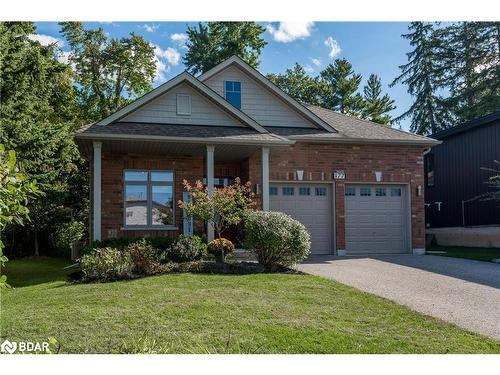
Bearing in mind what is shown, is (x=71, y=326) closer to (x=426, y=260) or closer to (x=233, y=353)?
(x=233, y=353)

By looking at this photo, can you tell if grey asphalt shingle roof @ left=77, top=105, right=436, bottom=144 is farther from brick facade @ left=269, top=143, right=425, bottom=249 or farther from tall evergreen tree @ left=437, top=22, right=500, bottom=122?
tall evergreen tree @ left=437, top=22, right=500, bottom=122

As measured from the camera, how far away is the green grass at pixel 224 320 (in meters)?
5.45

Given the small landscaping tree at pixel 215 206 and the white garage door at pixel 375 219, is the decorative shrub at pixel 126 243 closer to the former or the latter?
the small landscaping tree at pixel 215 206

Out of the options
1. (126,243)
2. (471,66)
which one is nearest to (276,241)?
(126,243)

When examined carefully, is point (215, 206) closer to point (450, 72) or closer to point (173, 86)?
point (173, 86)

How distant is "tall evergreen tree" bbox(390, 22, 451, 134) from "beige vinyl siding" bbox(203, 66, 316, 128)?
19.7m

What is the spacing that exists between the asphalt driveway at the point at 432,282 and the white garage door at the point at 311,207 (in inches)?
36.0

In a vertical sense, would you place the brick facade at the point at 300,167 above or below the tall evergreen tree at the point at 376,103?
below

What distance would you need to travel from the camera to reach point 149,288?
811cm

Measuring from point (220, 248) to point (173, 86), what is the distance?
4.68 metres

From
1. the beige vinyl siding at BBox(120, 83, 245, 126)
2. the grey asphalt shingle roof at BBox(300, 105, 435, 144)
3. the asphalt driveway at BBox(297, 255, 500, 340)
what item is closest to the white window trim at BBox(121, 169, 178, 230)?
the beige vinyl siding at BBox(120, 83, 245, 126)

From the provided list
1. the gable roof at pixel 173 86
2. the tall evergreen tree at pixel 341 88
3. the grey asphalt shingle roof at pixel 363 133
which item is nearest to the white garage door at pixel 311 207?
the grey asphalt shingle roof at pixel 363 133

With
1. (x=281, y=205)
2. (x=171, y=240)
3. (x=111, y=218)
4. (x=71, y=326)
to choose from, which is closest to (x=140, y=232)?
(x=111, y=218)

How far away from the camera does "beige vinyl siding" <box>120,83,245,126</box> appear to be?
12969mm
